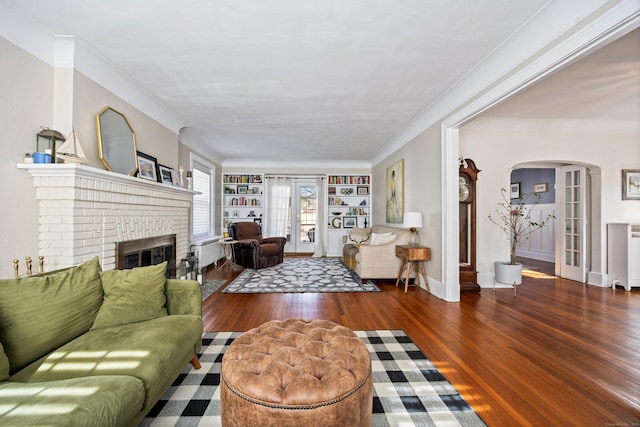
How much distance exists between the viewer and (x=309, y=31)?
2283mm

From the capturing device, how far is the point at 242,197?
7520mm

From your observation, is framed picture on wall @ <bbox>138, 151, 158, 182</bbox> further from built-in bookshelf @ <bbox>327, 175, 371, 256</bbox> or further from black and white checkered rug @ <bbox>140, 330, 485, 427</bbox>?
built-in bookshelf @ <bbox>327, 175, 371, 256</bbox>

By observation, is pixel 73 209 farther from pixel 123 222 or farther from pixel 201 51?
pixel 201 51

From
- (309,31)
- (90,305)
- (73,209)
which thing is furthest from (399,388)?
(73,209)

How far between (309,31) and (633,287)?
19.8 feet

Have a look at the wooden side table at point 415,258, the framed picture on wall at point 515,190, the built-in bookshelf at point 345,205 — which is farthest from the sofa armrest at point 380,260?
the framed picture on wall at point 515,190

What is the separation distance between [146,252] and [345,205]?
532 cm

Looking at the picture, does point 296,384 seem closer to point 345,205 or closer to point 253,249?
point 253,249


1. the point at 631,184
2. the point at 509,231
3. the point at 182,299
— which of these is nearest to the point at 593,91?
the point at 509,231

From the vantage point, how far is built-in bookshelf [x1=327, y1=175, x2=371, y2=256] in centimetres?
772

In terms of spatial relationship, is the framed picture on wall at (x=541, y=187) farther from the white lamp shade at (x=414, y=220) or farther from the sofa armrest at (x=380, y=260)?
the sofa armrest at (x=380, y=260)

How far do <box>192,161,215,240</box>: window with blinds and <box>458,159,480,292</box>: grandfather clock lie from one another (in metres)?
4.86

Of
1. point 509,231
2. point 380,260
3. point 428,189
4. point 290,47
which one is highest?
point 290,47

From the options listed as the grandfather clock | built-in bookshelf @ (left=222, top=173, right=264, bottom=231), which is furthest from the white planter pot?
built-in bookshelf @ (left=222, top=173, right=264, bottom=231)
